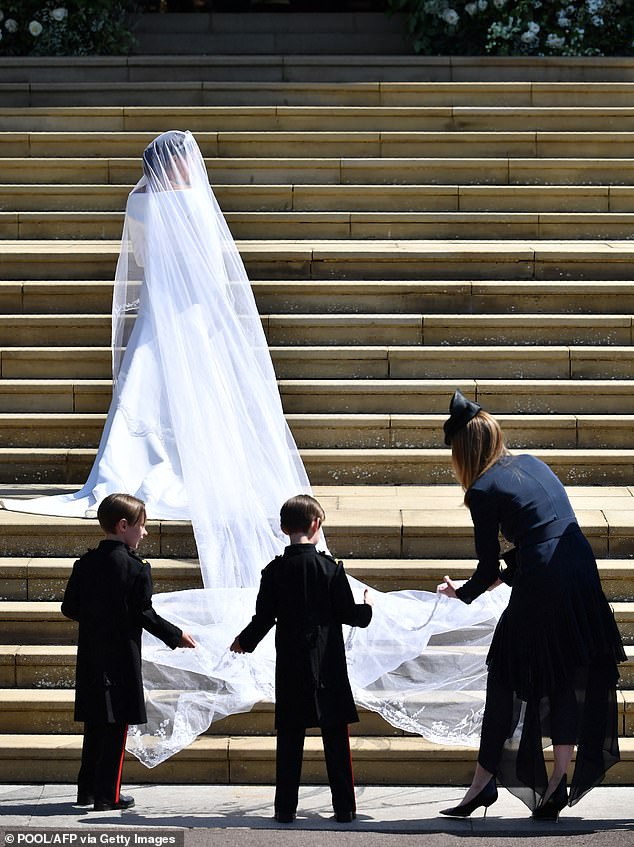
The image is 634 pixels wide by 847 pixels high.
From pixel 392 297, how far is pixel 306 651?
424cm

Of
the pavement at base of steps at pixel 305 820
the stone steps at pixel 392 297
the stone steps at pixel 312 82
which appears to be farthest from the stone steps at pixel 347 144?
the pavement at base of steps at pixel 305 820

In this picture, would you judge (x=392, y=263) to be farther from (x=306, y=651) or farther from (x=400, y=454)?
(x=306, y=651)

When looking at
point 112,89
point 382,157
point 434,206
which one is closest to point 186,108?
point 112,89

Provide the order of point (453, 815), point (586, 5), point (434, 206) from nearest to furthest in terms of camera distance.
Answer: point (453, 815)
point (434, 206)
point (586, 5)

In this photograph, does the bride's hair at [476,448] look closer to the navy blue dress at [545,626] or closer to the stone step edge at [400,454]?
the navy blue dress at [545,626]

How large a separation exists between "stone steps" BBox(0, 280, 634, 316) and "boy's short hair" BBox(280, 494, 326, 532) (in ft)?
12.9

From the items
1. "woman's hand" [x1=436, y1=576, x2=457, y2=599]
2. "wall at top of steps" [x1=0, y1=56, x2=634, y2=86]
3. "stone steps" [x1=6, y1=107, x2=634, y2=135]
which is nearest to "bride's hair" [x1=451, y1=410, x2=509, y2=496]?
"woman's hand" [x1=436, y1=576, x2=457, y2=599]

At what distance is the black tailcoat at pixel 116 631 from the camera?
5.34 meters

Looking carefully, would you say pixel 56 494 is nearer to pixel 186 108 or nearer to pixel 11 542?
pixel 11 542

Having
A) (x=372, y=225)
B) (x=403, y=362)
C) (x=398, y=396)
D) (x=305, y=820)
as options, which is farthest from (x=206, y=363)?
(x=372, y=225)

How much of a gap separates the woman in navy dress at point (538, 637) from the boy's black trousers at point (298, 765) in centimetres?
48

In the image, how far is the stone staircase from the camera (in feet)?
21.4

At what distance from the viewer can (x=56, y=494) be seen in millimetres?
7586

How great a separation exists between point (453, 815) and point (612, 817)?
0.64 meters
